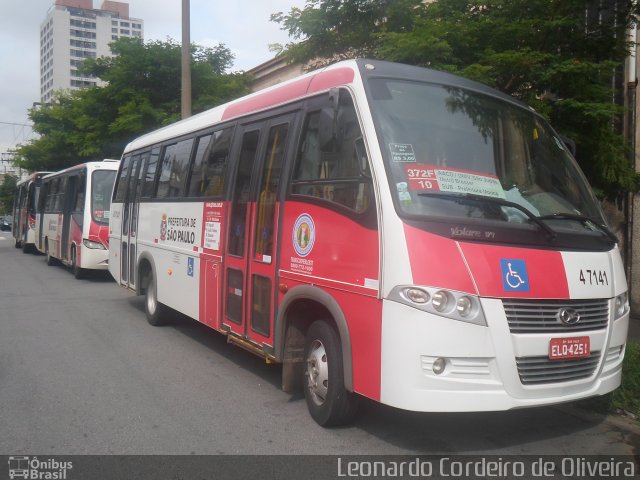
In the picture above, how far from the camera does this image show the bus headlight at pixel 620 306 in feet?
16.5

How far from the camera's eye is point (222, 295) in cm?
700

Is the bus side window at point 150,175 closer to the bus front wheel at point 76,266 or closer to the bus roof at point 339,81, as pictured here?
the bus roof at point 339,81

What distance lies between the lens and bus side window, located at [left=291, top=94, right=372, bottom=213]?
487 cm

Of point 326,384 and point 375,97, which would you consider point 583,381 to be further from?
point 375,97

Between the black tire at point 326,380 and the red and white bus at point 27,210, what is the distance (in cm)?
1816

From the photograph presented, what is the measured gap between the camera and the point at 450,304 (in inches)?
168

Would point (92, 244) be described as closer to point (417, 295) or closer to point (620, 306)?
point (417, 295)

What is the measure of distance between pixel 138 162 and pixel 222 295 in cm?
432

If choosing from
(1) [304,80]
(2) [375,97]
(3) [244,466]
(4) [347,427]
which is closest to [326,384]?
(4) [347,427]

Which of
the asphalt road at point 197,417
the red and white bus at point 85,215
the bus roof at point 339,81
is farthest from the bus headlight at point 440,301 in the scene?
the red and white bus at point 85,215

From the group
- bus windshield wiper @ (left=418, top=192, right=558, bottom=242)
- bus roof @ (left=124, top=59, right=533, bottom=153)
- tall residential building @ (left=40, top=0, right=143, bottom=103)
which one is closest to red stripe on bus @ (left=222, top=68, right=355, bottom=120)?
bus roof @ (left=124, top=59, right=533, bottom=153)

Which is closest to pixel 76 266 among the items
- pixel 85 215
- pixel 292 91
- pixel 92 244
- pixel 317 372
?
pixel 92 244

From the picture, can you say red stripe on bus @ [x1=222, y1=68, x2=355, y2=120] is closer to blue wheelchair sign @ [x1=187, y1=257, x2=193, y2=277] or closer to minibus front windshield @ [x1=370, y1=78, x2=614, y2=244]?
minibus front windshield @ [x1=370, y1=78, x2=614, y2=244]

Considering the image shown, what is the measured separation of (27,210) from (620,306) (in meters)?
Result: 22.1
